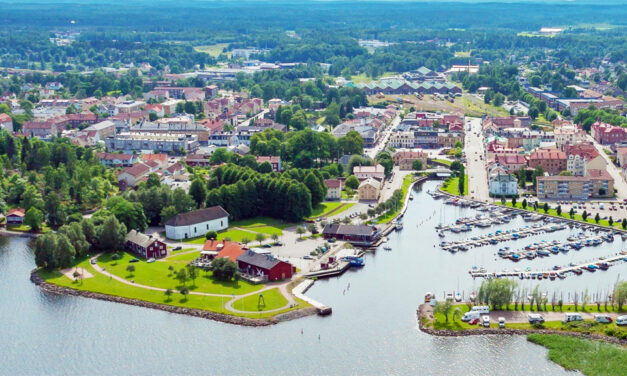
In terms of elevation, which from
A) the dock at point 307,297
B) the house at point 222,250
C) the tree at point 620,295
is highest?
the tree at point 620,295

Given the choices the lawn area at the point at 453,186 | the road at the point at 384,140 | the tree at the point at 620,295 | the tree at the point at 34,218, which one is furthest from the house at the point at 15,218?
the tree at the point at 620,295

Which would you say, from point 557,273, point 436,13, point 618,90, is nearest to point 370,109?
point 618,90

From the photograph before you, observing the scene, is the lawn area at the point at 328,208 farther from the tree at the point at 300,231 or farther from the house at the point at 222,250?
the house at the point at 222,250

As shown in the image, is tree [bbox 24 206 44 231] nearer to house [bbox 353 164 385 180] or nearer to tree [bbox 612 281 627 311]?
house [bbox 353 164 385 180]

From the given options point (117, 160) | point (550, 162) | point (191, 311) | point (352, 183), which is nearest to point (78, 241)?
point (191, 311)

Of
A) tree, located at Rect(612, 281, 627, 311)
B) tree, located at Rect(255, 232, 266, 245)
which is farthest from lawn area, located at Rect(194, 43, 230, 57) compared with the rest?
tree, located at Rect(612, 281, 627, 311)

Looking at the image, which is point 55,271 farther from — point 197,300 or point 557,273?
point 557,273
